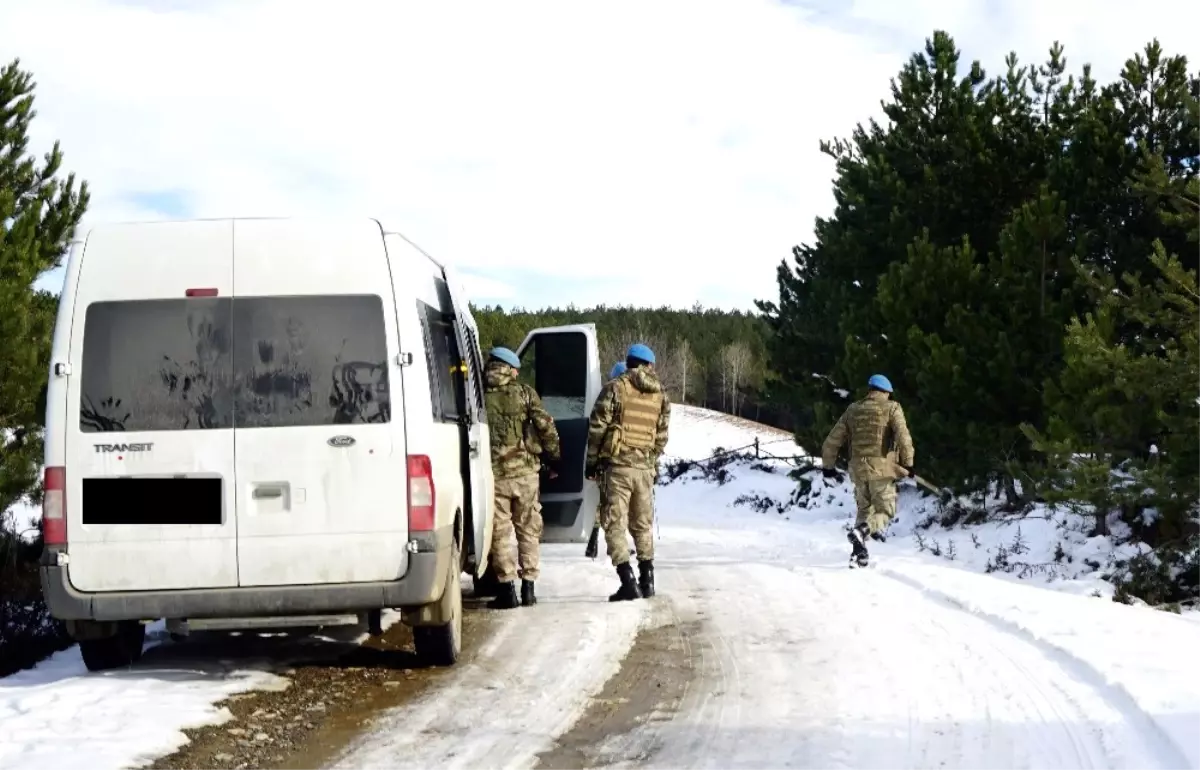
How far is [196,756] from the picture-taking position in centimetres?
496

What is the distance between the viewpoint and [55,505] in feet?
19.4

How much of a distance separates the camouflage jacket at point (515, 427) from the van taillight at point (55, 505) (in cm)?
373

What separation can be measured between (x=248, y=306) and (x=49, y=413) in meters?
1.11

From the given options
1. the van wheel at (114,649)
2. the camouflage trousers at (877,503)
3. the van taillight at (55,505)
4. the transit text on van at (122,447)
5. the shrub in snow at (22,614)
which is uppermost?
the transit text on van at (122,447)

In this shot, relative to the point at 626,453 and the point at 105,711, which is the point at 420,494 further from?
the point at 626,453

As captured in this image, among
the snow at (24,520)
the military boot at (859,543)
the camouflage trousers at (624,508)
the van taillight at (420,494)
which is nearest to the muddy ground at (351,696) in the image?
the van taillight at (420,494)

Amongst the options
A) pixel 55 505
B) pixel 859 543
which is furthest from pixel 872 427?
pixel 55 505

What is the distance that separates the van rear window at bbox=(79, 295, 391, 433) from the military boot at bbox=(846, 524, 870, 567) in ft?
23.5

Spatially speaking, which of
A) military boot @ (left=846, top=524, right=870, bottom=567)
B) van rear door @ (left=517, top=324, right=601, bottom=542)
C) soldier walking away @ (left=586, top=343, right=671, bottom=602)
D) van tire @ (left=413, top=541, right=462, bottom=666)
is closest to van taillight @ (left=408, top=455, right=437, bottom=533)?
van tire @ (left=413, top=541, right=462, bottom=666)

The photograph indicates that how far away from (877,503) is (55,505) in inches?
332

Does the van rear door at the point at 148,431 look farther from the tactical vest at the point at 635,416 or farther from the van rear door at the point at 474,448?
the tactical vest at the point at 635,416

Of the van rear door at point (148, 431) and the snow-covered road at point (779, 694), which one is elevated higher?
the van rear door at point (148, 431)

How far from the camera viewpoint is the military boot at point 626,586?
947 centimetres

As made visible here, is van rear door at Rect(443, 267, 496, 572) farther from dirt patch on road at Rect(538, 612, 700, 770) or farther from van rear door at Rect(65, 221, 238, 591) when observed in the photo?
van rear door at Rect(65, 221, 238, 591)
